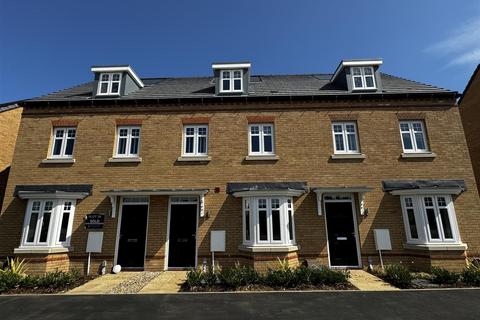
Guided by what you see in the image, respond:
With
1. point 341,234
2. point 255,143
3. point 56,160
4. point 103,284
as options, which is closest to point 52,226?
point 56,160

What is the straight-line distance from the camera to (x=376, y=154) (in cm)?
1258

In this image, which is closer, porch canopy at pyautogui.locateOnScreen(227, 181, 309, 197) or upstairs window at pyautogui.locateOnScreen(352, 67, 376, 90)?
porch canopy at pyautogui.locateOnScreen(227, 181, 309, 197)

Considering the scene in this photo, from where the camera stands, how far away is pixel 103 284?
9625 millimetres

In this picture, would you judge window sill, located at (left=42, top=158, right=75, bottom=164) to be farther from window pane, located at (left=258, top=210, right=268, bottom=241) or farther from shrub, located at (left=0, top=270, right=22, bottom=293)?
window pane, located at (left=258, top=210, right=268, bottom=241)

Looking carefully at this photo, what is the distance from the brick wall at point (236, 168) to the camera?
460 inches

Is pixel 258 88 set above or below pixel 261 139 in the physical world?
above

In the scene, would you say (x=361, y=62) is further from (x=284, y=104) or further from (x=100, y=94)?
(x=100, y=94)

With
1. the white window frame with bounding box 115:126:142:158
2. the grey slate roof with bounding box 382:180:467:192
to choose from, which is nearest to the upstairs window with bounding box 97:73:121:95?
the white window frame with bounding box 115:126:142:158

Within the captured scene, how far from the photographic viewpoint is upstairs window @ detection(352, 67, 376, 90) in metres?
13.9

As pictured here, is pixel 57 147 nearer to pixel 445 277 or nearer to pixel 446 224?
pixel 445 277

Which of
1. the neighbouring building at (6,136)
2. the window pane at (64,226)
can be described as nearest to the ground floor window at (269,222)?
the window pane at (64,226)

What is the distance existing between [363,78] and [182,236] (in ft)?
37.4

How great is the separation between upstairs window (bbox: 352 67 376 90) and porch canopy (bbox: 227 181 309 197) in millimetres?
5892

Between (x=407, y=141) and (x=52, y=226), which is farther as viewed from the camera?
(x=407, y=141)
